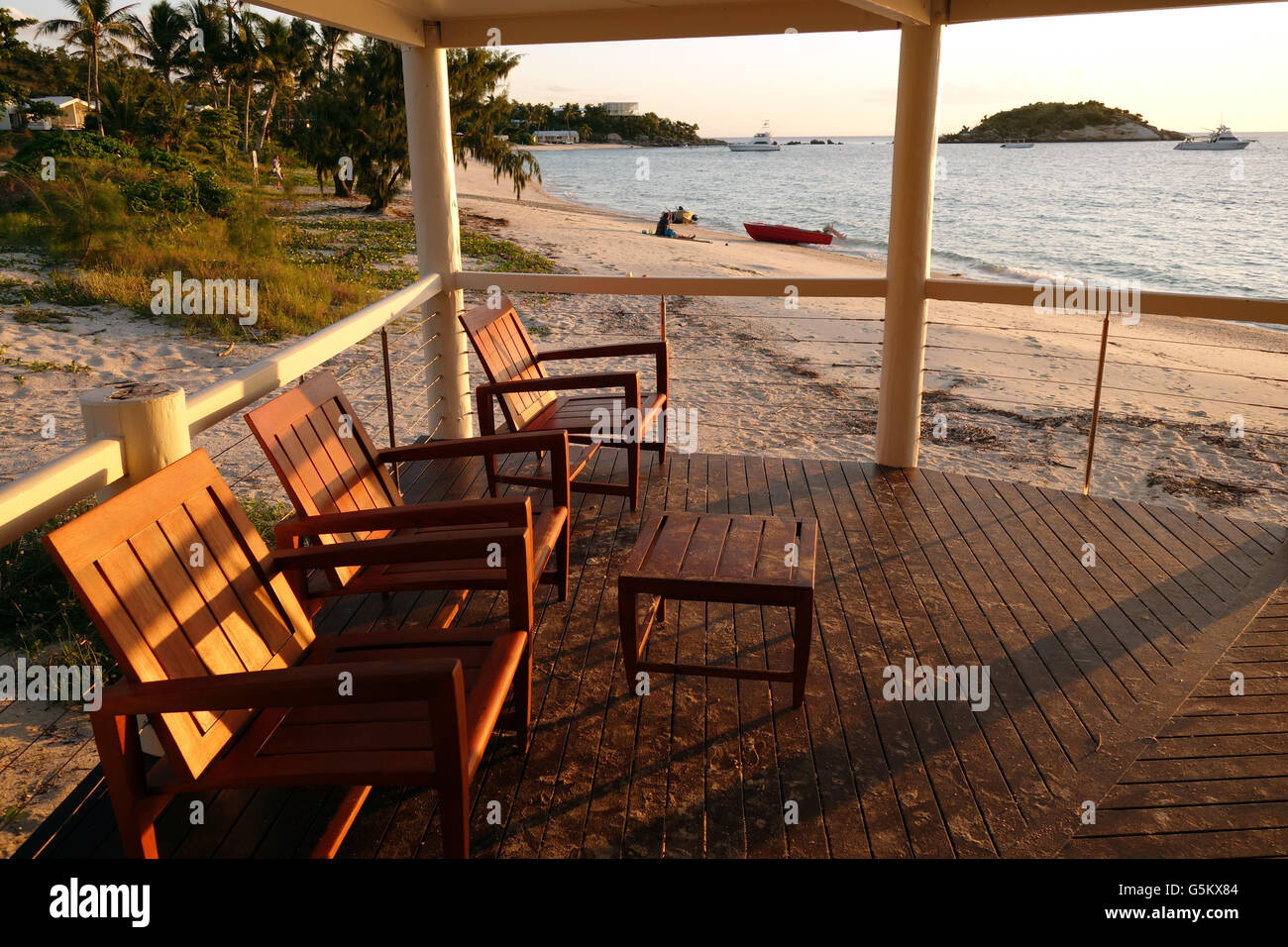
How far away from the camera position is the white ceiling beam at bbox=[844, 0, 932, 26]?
337 cm

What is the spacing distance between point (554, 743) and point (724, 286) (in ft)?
9.19

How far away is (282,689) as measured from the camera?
1.61 meters

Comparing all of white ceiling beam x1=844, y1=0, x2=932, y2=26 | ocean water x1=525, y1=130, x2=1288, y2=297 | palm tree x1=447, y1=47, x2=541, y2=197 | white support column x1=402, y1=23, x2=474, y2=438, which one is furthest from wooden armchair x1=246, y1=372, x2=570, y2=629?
palm tree x1=447, y1=47, x2=541, y2=197

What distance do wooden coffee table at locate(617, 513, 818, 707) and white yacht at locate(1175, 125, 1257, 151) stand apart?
165ft

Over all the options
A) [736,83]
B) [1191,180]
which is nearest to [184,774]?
[736,83]

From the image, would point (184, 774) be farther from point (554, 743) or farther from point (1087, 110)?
point (1087, 110)

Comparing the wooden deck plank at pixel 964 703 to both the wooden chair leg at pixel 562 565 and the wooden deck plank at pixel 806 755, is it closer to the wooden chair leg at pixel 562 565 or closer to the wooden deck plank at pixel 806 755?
the wooden deck plank at pixel 806 755

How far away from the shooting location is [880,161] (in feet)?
176

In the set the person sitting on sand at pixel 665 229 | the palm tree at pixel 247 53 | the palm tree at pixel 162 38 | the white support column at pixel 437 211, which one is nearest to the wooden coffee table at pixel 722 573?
the white support column at pixel 437 211

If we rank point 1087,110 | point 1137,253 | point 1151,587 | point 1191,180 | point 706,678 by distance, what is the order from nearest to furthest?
point 706,678 < point 1151,587 < point 1137,253 < point 1191,180 < point 1087,110

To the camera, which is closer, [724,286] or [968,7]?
[968,7]

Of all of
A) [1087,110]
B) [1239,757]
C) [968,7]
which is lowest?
[1239,757]

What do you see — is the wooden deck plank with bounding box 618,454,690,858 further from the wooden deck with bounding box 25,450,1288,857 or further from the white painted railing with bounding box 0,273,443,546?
the white painted railing with bounding box 0,273,443,546

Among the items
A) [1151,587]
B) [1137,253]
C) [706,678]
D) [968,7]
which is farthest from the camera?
[1137,253]
